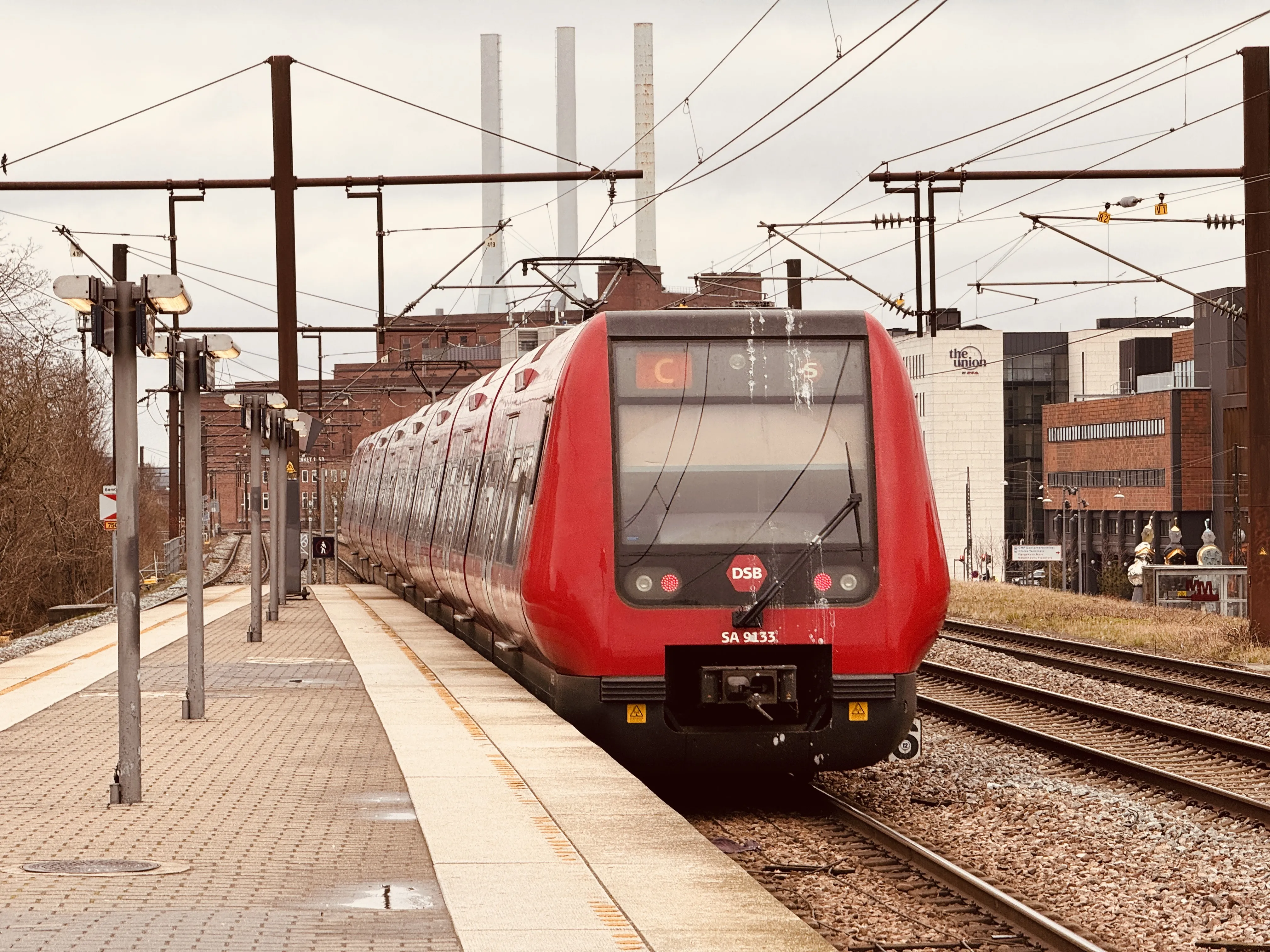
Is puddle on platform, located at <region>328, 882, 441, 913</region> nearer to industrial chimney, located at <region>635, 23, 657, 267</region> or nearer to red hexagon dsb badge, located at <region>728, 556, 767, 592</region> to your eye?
red hexagon dsb badge, located at <region>728, 556, 767, 592</region>

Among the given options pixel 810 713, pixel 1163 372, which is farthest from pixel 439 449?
pixel 1163 372

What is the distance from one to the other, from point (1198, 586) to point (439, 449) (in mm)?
16045

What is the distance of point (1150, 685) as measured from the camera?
19.2 meters

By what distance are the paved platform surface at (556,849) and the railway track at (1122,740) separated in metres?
4.19

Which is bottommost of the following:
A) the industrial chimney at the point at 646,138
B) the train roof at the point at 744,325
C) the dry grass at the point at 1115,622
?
the dry grass at the point at 1115,622

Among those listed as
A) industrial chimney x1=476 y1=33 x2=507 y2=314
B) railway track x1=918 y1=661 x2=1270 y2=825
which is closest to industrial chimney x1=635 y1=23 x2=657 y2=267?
industrial chimney x1=476 y1=33 x2=507 y2=314

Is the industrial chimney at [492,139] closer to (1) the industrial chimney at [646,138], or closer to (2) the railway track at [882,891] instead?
(1) the industrial chimney at [646,138]

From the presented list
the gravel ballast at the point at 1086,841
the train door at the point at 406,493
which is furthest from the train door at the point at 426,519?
the gravel ballast at the point at 1086,841

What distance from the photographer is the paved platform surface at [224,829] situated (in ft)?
21.0

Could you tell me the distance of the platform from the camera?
640 cm

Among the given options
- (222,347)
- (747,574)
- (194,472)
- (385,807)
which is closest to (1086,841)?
(747,574)

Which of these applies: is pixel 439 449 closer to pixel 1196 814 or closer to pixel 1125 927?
pixel 1196 814

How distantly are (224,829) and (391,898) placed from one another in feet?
6.17

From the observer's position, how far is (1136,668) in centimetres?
2181
